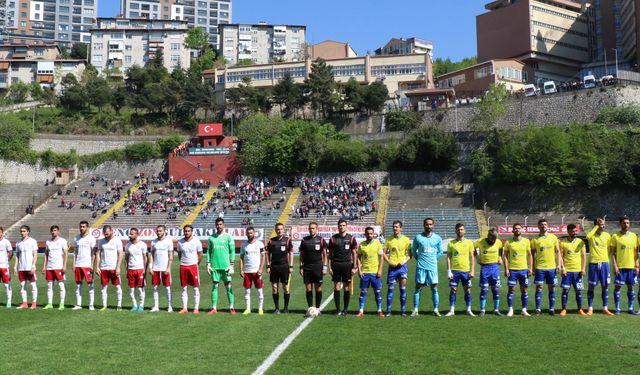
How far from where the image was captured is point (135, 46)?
117m

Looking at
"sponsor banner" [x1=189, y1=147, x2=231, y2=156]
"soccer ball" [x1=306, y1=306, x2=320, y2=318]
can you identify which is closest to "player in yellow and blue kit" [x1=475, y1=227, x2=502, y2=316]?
"soccer ball" [x1=306, y1=306, x2=320, y2=318]

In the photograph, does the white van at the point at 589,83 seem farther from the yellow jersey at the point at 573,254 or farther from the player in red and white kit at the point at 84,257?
the player in red and white kit at the point at 84,257

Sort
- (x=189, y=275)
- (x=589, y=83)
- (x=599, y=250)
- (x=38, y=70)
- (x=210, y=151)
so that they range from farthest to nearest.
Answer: (x=38, y=70), (x=210, y=151), (x=589, y=83), (x=189, y=275), (x=599, y=250)

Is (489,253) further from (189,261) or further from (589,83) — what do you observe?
(589,83)

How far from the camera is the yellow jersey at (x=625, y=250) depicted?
1406cm

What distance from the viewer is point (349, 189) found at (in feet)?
189

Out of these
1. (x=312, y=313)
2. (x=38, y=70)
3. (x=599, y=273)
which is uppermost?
(x=38, y=70)

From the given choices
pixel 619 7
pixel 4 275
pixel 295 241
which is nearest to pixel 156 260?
pixel 4 275

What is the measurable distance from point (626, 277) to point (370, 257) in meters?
5.66

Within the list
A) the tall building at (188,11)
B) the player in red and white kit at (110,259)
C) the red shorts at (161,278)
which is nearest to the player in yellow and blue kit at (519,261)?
the red shorts at (161,278)

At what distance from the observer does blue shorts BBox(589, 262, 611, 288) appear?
14094 millimetres

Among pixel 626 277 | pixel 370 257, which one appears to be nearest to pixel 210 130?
pixel 370 257

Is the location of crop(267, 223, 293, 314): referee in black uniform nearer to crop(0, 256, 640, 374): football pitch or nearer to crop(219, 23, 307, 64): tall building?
crop(0, 256, 640, 374): football pitch

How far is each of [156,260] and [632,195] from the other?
151 ft
